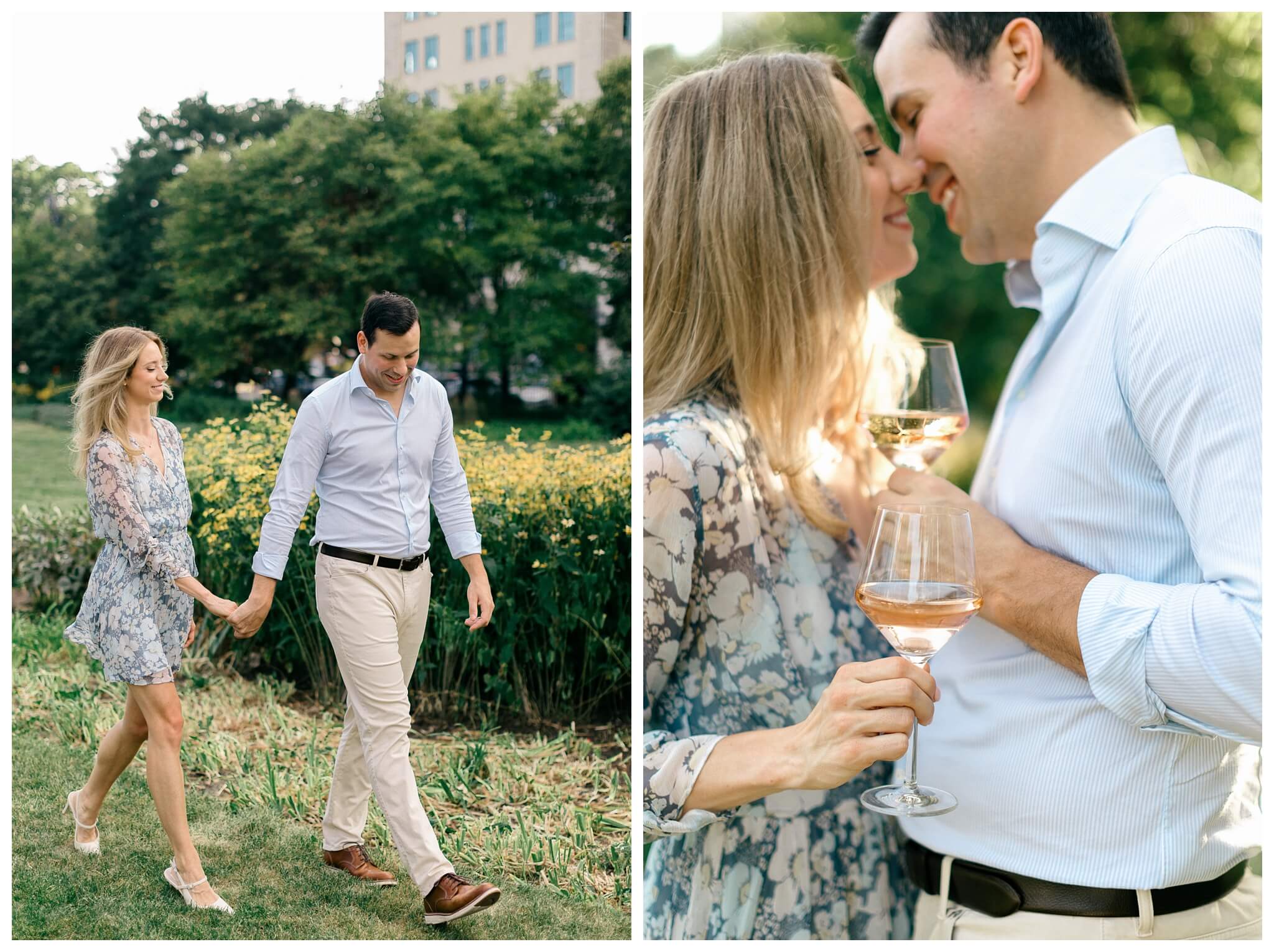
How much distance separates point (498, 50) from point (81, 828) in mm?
2299

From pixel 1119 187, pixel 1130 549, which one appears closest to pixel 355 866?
pixel 1130 549

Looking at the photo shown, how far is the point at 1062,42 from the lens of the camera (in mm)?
2398

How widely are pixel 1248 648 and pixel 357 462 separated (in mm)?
1975

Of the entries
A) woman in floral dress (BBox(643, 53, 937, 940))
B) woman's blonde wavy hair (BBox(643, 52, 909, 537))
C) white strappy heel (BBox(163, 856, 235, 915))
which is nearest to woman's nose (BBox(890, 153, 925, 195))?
woman in floral dress (BBox(643, 53, 937, 940))

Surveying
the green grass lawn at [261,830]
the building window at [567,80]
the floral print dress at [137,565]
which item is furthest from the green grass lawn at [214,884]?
the building window at [567,80]

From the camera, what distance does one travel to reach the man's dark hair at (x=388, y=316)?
2.70 m

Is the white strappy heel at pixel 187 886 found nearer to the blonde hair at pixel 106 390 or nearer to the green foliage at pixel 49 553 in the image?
the green foliage at pixel 49 553

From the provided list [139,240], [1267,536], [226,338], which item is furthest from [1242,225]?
[139,240]

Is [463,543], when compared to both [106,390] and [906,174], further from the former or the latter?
[906,174]

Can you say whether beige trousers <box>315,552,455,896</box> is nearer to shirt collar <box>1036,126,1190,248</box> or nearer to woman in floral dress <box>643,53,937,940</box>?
woman in floral dress <box>643,53,937,940</box>

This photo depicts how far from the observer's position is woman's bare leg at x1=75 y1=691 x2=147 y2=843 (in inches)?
105

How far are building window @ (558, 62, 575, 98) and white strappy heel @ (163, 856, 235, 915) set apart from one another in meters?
2.23

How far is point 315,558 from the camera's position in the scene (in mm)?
2684

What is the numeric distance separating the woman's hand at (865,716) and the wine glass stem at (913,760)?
→ 0.05 ft
